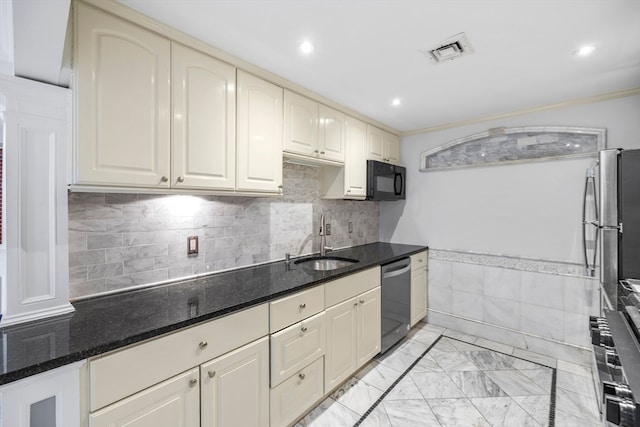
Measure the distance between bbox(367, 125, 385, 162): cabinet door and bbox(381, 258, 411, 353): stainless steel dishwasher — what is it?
3.81 ft

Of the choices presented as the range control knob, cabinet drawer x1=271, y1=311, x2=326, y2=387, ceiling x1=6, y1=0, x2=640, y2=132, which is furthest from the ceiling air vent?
cabinet drawer x1=271, y1=311, x2=326, y2=387

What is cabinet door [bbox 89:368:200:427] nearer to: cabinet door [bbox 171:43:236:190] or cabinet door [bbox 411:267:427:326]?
cabinet door [bbox 171:43:236:190]

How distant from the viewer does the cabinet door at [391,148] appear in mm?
3307

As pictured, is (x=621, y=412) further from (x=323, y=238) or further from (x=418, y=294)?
(x=418, y=294)

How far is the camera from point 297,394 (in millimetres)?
1757

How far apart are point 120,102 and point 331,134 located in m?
1.60

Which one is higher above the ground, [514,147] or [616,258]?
[514,147]

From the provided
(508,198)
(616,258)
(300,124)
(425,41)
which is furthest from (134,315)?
(508,198)

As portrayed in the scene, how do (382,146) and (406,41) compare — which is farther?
(382,146)

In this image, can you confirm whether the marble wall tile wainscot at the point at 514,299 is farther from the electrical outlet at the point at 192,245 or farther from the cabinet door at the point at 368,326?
the electrical outlet at the point at 192,245

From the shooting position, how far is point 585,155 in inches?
96.0

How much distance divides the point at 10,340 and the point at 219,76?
156 centimetres

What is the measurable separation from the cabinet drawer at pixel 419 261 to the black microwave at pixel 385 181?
698 mm

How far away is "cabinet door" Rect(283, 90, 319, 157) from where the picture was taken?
213 centimetres
